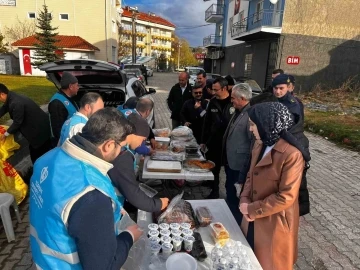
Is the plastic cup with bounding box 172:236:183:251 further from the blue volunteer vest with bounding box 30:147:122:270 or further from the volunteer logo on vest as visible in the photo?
the volunteer logo on vest

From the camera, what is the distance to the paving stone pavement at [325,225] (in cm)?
293

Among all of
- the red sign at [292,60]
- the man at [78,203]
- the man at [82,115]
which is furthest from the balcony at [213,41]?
the man at [78,203]

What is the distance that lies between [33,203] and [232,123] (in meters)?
2.65

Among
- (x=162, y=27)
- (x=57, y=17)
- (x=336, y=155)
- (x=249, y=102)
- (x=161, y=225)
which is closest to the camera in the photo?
(x=161, y=225)

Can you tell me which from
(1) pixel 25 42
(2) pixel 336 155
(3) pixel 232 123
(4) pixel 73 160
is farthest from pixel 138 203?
(1) pixel 25 42

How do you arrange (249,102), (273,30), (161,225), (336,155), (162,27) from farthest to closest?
(162,27) → (273,30) → (336,155) → (249,102) → (161,225)

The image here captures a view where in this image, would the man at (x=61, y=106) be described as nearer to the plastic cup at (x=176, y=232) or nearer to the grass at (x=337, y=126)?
the plastic cup at (x=176, y=232)

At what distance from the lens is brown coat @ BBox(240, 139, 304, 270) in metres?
1.83

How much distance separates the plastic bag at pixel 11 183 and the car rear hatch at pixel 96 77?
70.5 inches

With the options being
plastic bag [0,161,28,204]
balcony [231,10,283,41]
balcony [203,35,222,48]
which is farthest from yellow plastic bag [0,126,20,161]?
balcony [203,35,222,48]

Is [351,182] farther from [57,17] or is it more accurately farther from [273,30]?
[57,17]

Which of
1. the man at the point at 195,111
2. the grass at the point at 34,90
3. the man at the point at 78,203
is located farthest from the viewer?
the grass at the point at 34,90

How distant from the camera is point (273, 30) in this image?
1553 cm

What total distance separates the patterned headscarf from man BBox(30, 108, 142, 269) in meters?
1.08
